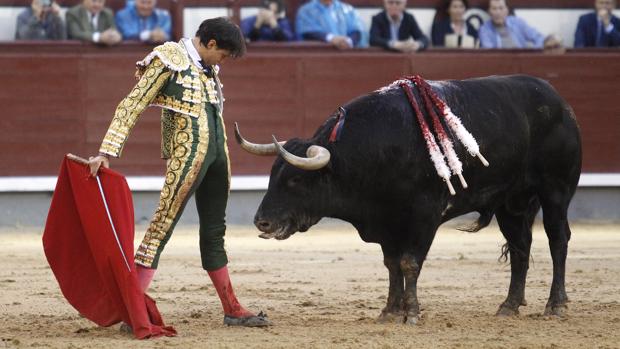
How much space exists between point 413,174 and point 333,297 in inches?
45.0

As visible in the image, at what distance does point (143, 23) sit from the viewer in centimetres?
995

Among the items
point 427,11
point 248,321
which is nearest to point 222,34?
point 248,321

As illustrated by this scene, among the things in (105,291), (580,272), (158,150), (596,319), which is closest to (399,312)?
(596,319)

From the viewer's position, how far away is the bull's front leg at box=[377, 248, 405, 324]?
5.30 metres

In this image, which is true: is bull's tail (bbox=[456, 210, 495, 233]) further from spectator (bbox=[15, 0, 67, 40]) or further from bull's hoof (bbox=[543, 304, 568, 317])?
spectator (bbox=[15, 0, 67, 40])

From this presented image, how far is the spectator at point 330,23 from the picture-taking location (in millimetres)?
10086

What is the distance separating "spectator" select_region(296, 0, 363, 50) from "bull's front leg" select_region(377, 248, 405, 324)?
4.88 metres

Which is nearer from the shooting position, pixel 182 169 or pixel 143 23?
pixel 182 169

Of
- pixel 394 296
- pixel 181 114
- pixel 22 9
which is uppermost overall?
pixel 181 114

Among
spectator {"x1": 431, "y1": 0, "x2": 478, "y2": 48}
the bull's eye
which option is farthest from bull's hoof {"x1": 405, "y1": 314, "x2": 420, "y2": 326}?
spectator {"x1": 431, "y1": 0, "x2": 478, "y2": 48}

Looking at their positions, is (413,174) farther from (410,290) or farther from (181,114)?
(181,114)

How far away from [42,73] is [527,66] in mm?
3782

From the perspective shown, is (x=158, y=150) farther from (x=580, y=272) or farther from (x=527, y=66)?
(x=580, y=272)

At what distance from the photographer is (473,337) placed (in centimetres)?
491
